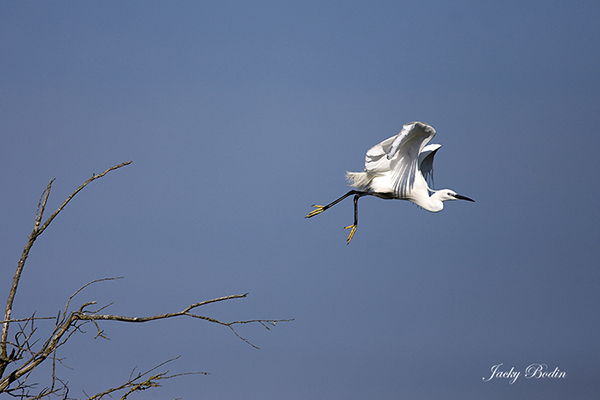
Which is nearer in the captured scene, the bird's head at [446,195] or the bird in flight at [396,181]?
the bird in flight at [396,181]

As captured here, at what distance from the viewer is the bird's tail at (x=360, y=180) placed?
20.9ft

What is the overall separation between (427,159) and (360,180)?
1.03m

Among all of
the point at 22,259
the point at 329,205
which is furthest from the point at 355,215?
the point at 22,259

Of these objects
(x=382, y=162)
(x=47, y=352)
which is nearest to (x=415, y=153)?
(x=382, y=162)

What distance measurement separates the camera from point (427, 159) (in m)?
6.93

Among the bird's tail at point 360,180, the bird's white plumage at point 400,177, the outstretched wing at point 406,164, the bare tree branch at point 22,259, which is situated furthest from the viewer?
the bird's tail at point 360,180

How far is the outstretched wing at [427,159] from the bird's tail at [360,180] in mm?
697

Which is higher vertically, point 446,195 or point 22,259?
point 446,195

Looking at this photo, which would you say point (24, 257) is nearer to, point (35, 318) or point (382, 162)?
point (35, 318)

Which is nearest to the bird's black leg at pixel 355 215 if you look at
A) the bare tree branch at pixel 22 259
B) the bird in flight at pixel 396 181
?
the bird in flight at pixel 396 181

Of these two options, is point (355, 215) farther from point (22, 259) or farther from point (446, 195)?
point (22, 259)

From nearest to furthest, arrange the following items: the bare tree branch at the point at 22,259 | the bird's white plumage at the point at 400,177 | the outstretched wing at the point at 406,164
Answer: the bare tree branch at the point at 22,259 < the outstretched wing at the point at 406,164 < the bird's white plumage at the point at 400,177

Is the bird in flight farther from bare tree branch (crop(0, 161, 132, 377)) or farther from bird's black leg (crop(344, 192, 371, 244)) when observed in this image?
bare tree branch (crop(0, 161, 132, 377))

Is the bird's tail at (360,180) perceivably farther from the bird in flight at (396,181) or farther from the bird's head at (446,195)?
the bird's head at (446,195)
